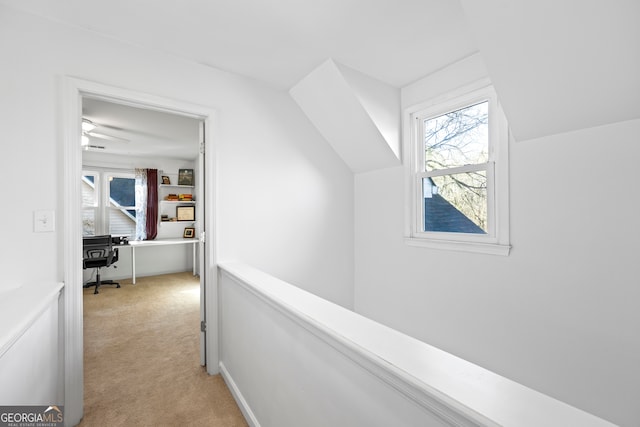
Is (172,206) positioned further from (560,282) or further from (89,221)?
(560,282)

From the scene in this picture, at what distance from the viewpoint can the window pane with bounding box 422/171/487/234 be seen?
2.13 metres

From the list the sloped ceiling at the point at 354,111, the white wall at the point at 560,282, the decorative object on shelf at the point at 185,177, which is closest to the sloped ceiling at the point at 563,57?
the white wall at the point at 560,282

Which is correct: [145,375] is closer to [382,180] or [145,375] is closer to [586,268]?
[382,180]

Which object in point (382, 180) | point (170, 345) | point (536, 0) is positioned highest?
point (536, 0)

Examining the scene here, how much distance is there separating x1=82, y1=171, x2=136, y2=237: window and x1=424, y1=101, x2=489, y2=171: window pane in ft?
17.3

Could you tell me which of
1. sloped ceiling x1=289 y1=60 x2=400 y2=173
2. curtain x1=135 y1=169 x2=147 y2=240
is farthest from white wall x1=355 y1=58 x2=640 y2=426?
curtain x1=135 y1=169 x2=147 y2=240

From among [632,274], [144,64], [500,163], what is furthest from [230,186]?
[632,274]

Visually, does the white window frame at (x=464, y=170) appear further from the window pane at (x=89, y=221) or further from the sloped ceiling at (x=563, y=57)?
the window pane at (x=89, y=221)

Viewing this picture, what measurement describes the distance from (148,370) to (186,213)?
3993 millimetres

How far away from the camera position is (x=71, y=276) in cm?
168

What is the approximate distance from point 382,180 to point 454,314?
132cm

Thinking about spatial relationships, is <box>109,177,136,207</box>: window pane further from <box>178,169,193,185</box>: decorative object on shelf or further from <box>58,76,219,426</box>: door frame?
<box>58,76,219,426</box>: door frame

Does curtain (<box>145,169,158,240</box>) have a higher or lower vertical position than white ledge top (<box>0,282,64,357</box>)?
higher

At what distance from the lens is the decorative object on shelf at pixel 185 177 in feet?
18.7
